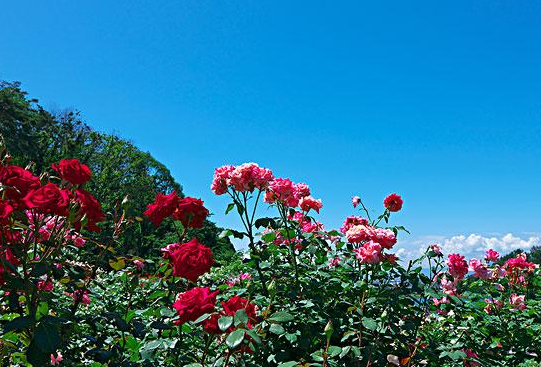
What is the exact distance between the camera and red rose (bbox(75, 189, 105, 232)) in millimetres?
2229

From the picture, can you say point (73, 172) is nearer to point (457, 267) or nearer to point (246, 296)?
point (246, 296)

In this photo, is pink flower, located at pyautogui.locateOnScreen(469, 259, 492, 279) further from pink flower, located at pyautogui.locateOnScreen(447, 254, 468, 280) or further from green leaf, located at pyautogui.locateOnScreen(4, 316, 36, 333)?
green leaf, located at pyautogui.locateOnScreen(4, 316, 36, 333)

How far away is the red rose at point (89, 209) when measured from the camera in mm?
2229

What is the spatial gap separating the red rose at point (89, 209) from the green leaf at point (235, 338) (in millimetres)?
987

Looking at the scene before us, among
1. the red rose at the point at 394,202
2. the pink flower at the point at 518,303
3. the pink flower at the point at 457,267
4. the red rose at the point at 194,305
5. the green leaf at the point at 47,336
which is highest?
the red rose at the point at 394,202

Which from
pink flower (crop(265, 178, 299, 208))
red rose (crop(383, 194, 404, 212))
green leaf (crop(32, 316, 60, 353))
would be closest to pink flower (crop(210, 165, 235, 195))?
pink flower (crop(265, 178, 299, 208))

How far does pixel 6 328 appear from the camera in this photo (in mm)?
1854

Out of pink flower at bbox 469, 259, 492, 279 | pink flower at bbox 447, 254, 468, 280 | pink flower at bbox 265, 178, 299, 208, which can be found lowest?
pink flower at bbox 447, 254, 468, 280

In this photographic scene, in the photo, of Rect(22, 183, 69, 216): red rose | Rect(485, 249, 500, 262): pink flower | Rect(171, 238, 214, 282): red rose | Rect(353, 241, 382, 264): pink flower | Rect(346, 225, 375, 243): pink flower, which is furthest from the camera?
Rect(485, 249, 500, 262): pink flower

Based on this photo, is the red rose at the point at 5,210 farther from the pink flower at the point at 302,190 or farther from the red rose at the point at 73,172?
the pink flower at the point at 302,190

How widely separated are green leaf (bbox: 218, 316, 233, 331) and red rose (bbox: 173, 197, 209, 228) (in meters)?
0.90

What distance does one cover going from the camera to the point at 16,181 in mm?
2062

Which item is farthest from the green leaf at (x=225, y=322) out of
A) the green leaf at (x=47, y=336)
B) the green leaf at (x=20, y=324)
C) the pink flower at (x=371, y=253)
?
the pink flower at (x=371, y=253)

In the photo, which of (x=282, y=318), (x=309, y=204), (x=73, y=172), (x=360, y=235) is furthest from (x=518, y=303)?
(x=73, y=172)
